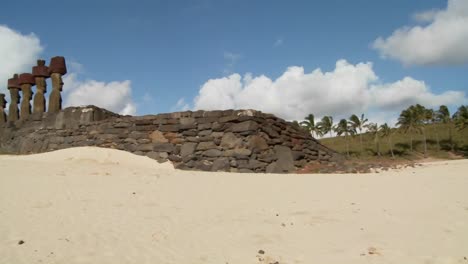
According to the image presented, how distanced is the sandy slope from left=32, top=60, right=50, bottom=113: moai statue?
31.1 ft

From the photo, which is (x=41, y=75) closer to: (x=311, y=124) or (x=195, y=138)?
(x=195, y=138)

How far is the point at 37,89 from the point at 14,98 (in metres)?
2.71

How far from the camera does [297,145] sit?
37.4 ft

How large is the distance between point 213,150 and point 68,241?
266 inches

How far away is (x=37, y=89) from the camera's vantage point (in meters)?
16.1

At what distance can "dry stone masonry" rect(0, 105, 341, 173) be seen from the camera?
10016mm

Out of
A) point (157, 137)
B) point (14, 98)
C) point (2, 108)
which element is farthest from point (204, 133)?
point (2, 108)

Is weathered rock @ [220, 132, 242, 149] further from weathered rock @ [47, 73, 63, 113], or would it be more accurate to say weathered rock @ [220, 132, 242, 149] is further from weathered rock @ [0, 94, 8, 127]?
weathered rock @ [0, 94, 8, 127]

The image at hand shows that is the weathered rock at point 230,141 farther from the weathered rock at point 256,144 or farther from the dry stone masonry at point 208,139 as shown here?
the weathered rock at point 256,144

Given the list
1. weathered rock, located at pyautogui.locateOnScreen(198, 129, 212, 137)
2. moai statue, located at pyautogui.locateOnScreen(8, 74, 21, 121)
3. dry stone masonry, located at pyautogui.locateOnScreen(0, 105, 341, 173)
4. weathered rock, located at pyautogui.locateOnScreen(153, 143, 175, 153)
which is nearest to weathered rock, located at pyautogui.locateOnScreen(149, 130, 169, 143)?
dry stone masonry, located at pyautogui.locateOnScreen(0, 105, 341, 173)

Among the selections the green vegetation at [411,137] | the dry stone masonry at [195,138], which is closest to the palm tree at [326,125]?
the green vegetation at [411,137]

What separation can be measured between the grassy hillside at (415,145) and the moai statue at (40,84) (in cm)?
4650

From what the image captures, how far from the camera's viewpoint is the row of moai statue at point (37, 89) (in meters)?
15.2

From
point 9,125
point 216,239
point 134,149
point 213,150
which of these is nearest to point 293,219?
point 216,239
